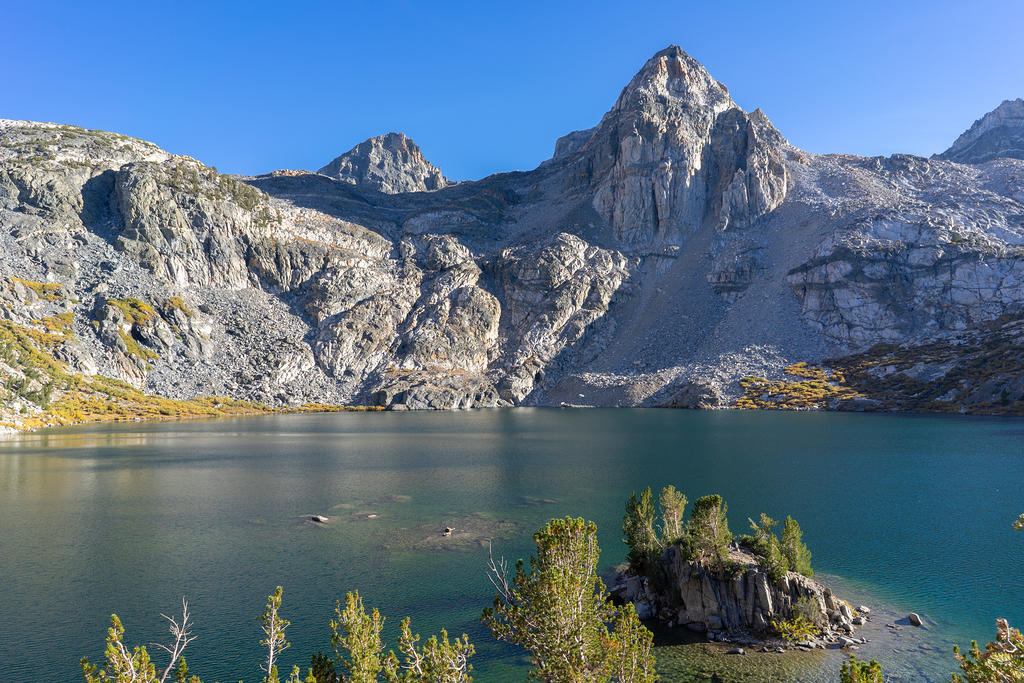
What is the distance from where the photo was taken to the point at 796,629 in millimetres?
22703

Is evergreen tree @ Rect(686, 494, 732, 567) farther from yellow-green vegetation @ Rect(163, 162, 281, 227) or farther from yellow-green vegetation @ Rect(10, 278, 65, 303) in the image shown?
yellow-green vegetation @ Rect(163, 162, 281, 227)

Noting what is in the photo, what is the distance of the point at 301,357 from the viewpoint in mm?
145875

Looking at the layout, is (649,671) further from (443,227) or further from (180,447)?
(443,227)

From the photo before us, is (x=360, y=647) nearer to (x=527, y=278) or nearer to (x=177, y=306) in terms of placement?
(x=177, y=306)

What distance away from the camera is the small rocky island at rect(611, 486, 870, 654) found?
2303 centimetres

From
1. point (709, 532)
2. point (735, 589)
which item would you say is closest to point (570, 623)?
point (735, 589)

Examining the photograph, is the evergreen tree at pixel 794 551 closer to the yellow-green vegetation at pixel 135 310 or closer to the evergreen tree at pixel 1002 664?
the evergreen tree at pixel 1002 664

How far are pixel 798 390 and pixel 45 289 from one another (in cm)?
16659

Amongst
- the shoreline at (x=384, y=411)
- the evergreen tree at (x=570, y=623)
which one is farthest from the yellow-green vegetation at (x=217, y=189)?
the evergreen tree at (x=570, y=623)

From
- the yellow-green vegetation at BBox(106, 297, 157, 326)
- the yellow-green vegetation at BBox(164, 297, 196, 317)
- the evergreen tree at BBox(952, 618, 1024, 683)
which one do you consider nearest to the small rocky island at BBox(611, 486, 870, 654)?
the evergreen tree at BBox(952, 618, 1024, 683)

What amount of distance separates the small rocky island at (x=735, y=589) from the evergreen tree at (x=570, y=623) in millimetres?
9868

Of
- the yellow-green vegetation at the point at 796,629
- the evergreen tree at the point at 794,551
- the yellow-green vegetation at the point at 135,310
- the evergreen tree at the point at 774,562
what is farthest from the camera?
the yellow-green vegetation at the point at 135,310

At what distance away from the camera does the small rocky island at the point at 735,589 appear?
2303cm

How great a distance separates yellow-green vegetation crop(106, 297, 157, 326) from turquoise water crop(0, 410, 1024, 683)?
55063 mm
